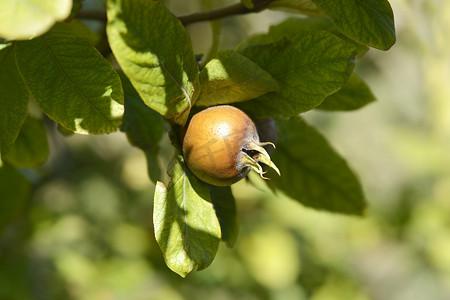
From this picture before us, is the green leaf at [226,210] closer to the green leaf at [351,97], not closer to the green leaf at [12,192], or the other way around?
the green leaf at [351,97]

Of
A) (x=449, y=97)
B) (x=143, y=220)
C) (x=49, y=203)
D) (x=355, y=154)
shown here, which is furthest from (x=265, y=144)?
(x=355, y=154)

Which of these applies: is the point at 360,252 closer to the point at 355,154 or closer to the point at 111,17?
the point at 355,154

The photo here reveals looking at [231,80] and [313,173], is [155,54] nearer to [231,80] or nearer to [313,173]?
[231,80]

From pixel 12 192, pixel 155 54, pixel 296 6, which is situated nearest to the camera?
pixel 155 54

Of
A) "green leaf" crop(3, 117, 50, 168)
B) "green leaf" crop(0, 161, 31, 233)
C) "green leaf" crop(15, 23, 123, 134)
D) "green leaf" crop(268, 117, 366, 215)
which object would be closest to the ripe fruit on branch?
"green leaf" crop(15, 23, 123, 134)

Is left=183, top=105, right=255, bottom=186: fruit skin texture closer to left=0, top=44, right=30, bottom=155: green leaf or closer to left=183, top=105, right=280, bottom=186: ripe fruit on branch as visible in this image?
left=183, top=105, right=280, bottom=186: ripe fruit on branch

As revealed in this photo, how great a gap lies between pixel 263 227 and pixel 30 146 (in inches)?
77.8

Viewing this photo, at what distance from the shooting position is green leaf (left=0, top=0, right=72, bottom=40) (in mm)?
502

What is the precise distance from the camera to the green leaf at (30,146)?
1049mm

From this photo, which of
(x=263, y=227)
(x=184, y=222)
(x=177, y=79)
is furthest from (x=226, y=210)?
(x=263, y=227)

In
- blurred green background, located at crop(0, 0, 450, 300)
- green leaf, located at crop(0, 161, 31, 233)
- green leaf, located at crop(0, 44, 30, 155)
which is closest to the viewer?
green leaf, located at crop(0, 44, 30, 155)

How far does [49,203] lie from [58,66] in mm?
2303

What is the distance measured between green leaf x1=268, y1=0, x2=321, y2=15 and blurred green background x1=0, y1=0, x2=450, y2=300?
42 centimetres

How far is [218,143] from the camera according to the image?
714 millimetres
